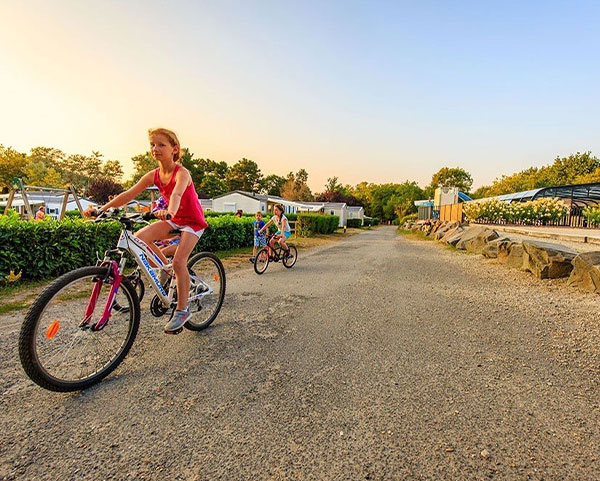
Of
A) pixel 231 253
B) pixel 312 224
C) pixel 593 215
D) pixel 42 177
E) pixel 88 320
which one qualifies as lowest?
pixel 231 253

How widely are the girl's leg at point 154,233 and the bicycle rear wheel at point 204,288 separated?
44 cm

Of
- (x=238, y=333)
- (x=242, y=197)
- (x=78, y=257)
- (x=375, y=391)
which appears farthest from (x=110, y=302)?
(x=242, y=197)

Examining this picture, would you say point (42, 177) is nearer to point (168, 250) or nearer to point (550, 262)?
point (168, 250)

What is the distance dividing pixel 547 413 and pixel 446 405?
1.96ft

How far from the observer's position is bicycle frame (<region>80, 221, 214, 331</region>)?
7.92 feet

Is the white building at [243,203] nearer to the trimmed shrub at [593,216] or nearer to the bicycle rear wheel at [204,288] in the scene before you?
the trimmed shrub at [593,216]

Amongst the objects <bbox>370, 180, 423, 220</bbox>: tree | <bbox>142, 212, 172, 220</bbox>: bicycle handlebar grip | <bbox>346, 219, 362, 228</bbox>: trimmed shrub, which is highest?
<bbox>370, 180, 423, 220</bbox>: tree

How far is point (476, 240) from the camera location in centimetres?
1103

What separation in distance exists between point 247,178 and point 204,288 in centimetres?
7785

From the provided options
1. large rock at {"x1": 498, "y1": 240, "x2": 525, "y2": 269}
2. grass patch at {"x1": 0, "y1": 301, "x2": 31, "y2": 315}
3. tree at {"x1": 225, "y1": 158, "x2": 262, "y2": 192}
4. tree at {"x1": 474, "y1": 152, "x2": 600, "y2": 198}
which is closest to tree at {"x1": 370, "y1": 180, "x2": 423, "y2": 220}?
tree at {"x1": 474, "y1": 152, "x2": 600, "y2": 198}

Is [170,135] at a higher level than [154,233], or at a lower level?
higher

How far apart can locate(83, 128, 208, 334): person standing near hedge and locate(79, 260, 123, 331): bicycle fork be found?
0.42 m

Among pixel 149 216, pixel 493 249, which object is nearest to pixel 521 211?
pixel 493 249

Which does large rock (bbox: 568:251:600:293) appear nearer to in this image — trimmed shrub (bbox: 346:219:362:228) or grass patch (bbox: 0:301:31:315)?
grass patch (bbox: 0:301:31:315)
